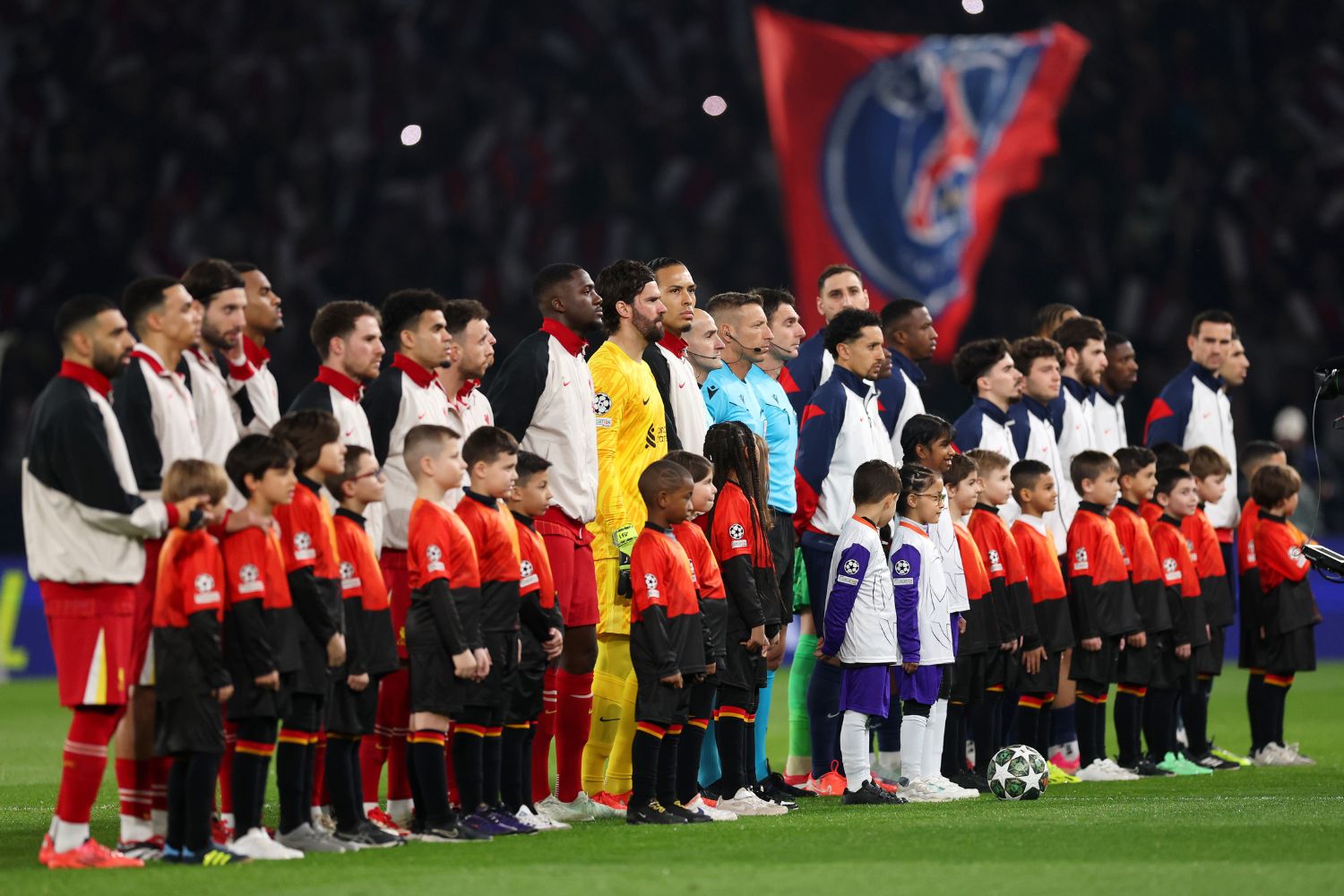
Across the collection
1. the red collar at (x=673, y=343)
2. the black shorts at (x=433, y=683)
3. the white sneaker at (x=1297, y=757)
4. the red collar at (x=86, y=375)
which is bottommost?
the white sneaker at (x=1297, y=757)

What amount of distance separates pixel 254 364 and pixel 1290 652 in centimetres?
585

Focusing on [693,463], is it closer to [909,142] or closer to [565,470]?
[565,470]

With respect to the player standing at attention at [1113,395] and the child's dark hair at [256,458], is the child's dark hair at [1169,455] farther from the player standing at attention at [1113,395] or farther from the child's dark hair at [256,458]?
the child's dark hair at [256,458]

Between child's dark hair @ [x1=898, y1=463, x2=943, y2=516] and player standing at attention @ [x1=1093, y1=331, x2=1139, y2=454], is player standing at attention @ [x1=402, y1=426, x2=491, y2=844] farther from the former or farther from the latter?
player standing at attention @ [x1=1093, y1=331, x2=1139, y2=454]

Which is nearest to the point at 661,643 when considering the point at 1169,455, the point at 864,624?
the point at 864,624

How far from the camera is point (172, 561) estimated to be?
20.5ft

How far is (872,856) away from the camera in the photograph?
6.28m

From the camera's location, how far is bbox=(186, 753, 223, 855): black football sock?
20.2 ft

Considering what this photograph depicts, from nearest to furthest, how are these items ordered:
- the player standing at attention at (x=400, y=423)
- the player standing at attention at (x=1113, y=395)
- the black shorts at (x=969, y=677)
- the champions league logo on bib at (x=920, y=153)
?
the player standing at attention at (x=400, y=423)
the black shorts at (x=969, y=677)
the player standing at attention at (x=1113, y=395)
the champions league logo on bib at (x=920, y=153)

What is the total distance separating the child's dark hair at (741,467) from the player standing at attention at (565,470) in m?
0.56

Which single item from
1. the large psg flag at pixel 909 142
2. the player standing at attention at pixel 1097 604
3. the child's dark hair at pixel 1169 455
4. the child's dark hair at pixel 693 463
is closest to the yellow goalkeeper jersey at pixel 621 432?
the child's dark hair at pixel 693 463

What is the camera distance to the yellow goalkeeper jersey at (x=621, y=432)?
809cm

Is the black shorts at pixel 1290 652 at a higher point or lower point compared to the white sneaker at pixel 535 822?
higher

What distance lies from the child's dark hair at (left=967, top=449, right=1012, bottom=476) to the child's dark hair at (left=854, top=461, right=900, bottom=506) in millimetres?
1034
